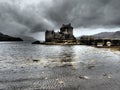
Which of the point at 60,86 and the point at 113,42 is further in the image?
the point at 113,42

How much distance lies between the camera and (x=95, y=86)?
1359cm

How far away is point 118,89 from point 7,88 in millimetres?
9714

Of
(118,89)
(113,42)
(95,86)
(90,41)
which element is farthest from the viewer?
(90,41)

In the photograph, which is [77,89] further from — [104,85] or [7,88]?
[7,88]

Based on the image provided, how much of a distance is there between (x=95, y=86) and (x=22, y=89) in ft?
21.6

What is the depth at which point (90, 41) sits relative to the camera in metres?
197

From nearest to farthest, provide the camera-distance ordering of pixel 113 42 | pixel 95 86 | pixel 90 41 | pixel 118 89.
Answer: pixel 118 89 → pixel 95 86 → pixel 113 42 → pixel 90 41

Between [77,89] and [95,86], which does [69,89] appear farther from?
[95,86]

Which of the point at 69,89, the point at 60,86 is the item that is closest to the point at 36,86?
the point at 60,86

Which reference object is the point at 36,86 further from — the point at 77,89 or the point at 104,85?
the point at 104,85

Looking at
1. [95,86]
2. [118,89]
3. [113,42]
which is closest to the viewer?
[118,89]

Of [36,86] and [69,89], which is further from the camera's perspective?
[36,86]

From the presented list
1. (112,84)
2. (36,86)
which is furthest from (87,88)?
(36,86)

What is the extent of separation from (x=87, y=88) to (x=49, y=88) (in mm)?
3379
